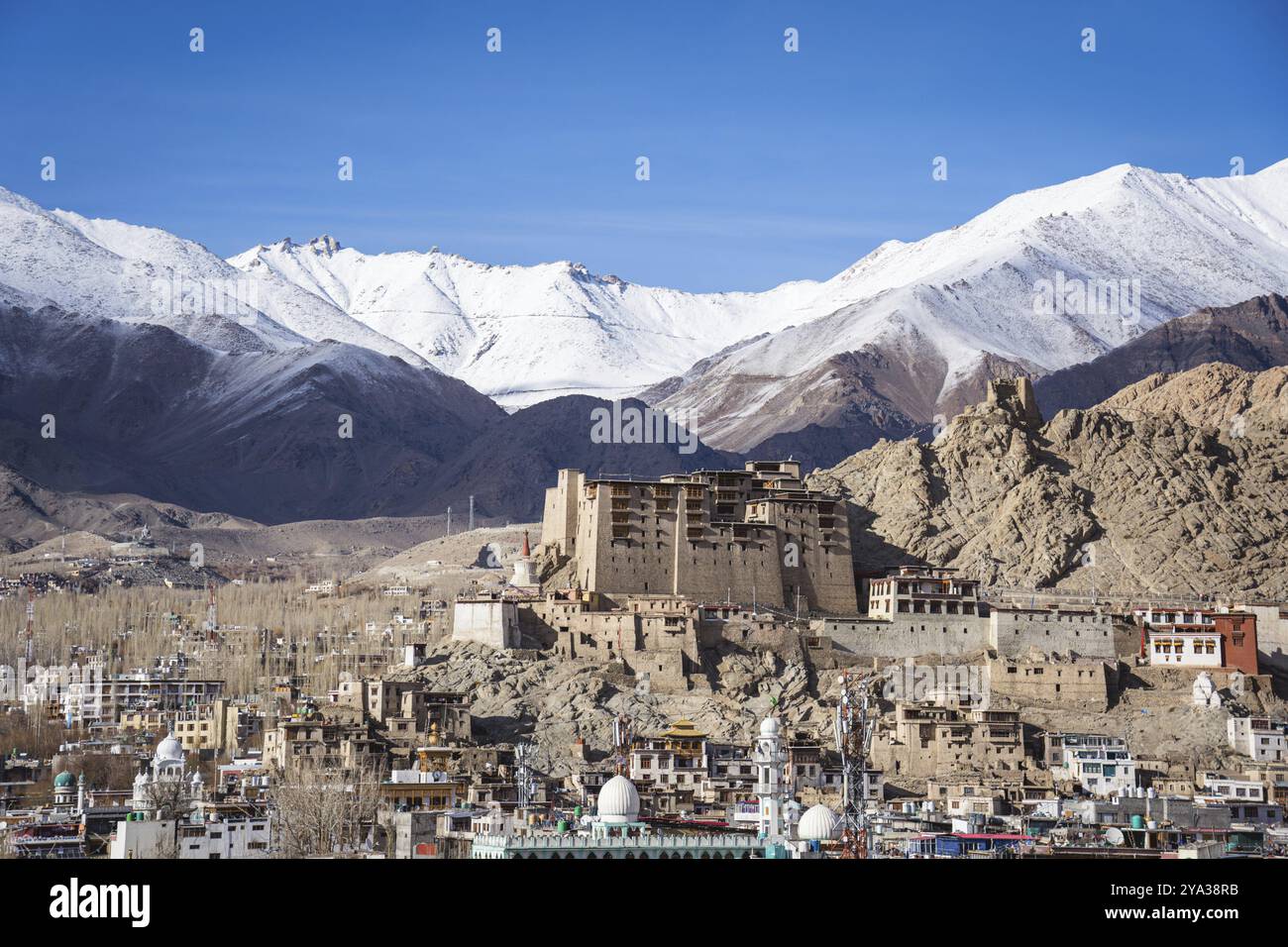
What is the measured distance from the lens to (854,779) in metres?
71.0

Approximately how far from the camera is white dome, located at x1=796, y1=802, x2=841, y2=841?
6334 cm

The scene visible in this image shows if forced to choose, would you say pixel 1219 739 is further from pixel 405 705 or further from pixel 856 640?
pixel 405 705

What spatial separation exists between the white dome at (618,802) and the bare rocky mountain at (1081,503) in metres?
45.2

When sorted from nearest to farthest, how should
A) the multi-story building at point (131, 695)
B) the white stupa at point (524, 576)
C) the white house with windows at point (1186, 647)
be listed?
the white house with windows at point (1186, 647)
the white stupa at point (524, 576)
the multi-story building at point (131, 695)

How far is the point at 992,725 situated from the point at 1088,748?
12.4ft

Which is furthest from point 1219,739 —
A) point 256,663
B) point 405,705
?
point 256,663

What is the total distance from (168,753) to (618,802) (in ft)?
89.4

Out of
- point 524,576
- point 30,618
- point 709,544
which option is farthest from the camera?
point 30,618

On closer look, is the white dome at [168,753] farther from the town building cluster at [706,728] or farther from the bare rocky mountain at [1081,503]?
the bare rocky mountain at [1081,503]

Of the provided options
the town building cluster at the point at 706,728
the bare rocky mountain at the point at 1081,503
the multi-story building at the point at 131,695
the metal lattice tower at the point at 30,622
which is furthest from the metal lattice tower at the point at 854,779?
the metal lattice tower at the point at 30,622

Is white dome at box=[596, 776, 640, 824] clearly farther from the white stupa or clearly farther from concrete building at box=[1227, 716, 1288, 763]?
the white stupa

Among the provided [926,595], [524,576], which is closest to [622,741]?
[926,595]

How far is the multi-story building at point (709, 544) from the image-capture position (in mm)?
101688

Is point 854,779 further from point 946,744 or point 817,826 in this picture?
point 946,744
